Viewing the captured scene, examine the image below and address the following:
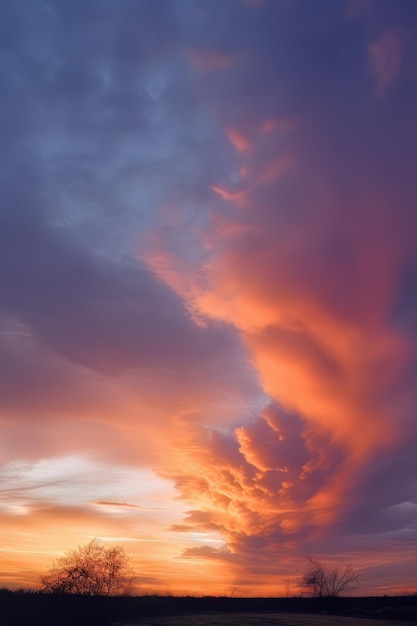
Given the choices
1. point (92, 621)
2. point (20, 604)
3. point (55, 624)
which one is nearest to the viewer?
point (55, 624)

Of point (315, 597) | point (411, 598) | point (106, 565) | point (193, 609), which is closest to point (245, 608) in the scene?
point (193, 609)

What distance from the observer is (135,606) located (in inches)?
2461

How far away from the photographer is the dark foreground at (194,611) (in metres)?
47.5

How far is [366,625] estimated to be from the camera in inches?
1713

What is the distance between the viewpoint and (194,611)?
201ft

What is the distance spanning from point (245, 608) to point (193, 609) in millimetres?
6669

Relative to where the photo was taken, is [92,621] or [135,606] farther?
[135,606]

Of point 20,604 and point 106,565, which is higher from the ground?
point 106,565

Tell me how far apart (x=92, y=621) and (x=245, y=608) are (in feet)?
71.6

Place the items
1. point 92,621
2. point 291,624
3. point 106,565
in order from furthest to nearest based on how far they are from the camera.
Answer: point 106,565, point 92,621, point 291,624

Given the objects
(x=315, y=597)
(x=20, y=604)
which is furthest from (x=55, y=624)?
(x=315, y=597)

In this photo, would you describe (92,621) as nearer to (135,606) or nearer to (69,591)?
(135,606)

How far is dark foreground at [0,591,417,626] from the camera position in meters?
47.5

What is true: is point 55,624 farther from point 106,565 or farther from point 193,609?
point 106,565
